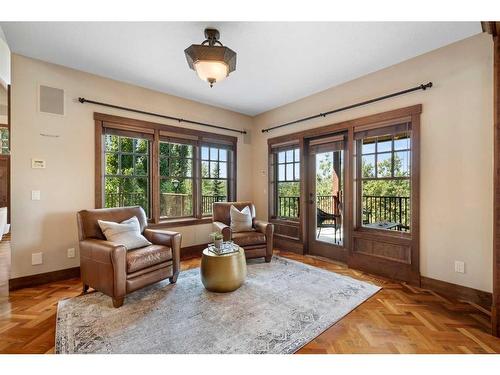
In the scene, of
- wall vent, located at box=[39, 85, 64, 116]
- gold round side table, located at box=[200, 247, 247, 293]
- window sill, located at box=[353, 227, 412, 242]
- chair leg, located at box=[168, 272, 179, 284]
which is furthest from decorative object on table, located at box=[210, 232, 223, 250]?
wall vent, located at box=[39, 85, 64, 116]

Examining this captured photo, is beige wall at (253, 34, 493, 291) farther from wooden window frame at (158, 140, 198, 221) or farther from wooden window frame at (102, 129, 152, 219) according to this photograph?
wooden window frame at (102, 129, 152, 219)

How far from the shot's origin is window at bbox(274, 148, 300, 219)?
4.50 metres

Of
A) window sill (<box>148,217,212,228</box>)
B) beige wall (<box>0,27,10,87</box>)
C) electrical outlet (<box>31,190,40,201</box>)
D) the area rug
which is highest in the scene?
beige wall (<box>0,27,10,87</box>)

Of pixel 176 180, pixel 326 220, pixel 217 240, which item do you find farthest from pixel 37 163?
pixel 326 220

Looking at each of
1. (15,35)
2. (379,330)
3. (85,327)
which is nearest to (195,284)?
(85,327)

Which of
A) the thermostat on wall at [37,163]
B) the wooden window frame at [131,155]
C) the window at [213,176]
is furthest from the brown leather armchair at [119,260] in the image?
the window at [213,176]

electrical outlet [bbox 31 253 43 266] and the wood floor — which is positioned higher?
electrical outlet [bbox 31 253 43 266]

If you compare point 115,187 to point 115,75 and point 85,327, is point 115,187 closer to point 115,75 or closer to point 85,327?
point 115,75

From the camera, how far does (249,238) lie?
11.7ft

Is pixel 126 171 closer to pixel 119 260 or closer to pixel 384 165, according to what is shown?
pixel 119 260

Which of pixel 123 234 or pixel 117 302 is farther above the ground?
pixel 123 234

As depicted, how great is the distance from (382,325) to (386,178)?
6.30 ft

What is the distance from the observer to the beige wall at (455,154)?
2410 mm

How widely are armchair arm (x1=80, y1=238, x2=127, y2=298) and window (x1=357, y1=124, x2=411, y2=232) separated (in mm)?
3200
